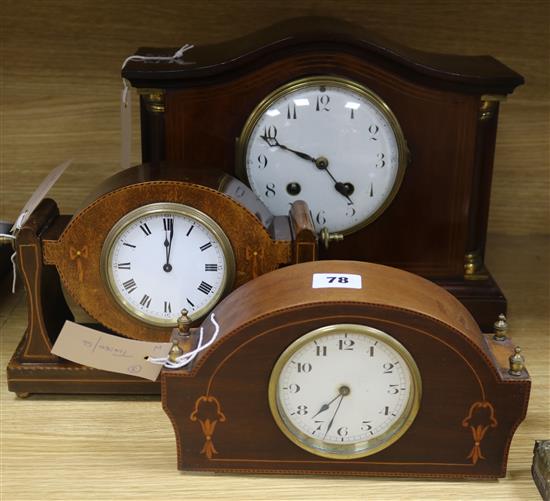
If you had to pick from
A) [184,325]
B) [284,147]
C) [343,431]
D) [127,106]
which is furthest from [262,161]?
[343,431]

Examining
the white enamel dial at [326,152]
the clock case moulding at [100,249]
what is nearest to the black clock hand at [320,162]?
the white enamel dial at [326,152]

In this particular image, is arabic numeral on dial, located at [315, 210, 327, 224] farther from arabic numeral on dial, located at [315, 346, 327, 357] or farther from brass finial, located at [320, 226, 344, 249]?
arabic numeral on dial, located at [315, 346, 327, 357]

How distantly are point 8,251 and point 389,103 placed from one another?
2.42ft

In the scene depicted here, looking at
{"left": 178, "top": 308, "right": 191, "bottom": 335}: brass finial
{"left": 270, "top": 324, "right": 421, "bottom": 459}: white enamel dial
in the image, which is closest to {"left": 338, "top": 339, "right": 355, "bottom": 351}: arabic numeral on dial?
{"left": 270, "top": 324, "right": 421, "bottom": 459}: white enamel dial

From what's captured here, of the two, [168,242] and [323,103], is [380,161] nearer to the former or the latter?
[323,103]

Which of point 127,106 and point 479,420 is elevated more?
point 127,106

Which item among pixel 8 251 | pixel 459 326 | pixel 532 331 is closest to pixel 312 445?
pixel 459 326

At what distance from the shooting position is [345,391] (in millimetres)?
1135

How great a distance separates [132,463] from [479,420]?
44 cm

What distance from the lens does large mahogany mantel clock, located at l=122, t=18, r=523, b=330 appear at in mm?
1410

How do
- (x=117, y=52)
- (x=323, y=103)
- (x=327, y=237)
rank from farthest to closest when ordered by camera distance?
1. (x=117, y=52)
2. (x=323, y=103)
3. (x=327, y=237)

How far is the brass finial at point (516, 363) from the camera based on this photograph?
1122mm

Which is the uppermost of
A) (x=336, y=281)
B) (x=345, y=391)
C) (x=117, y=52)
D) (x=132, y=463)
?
(x=117, y=52)

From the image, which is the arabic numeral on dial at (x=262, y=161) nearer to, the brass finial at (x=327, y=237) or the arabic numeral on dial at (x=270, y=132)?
the arabic numeral on dial at (x=270, y=132)
